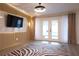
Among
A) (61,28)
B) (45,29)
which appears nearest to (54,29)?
(61,28)

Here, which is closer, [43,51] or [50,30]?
[43,51]

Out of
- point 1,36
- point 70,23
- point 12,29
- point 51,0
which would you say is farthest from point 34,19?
point 51,0

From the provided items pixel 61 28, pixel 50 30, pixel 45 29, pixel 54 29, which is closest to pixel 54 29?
pixel 54 29

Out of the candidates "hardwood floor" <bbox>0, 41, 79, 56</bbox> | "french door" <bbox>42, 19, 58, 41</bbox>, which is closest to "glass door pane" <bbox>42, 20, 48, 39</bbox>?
"french door" <bbox>42, 19, 58, 41</bbox>

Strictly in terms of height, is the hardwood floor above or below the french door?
below

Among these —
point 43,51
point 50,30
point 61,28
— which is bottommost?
point 43,51

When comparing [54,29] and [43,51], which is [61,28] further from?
[43,51]

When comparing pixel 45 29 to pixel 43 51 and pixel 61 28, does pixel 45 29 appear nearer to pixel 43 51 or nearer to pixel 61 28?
pixel 61 28

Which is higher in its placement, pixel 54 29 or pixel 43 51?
pixel 54 29

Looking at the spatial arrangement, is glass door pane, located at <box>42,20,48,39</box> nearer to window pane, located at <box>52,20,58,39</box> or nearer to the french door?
the french door

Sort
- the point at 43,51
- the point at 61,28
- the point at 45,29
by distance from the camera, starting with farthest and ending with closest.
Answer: the point at 45,29 → the point at 61,28 → the point at 43,51

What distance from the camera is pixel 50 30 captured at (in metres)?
9.05

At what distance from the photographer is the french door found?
8930mm

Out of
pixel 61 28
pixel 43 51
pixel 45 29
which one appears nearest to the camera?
pixel 43 51
